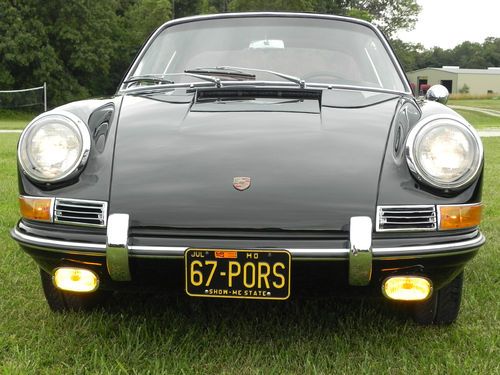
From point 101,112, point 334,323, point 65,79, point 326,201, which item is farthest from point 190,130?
point 65,79

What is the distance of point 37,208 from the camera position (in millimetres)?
1973

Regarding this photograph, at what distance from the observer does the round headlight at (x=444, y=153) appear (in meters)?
1.91

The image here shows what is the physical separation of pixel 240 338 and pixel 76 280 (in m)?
0.66

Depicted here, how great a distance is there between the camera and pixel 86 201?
1907 mm

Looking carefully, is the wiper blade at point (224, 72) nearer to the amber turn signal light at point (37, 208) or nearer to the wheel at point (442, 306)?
the amber turn signal light at point (37, 208)

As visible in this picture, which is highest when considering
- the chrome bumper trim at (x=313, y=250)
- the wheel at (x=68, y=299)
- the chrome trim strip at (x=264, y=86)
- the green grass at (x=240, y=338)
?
the chrome trim strip at (x=264, y=86)

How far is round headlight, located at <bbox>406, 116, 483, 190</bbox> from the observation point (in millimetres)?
1905

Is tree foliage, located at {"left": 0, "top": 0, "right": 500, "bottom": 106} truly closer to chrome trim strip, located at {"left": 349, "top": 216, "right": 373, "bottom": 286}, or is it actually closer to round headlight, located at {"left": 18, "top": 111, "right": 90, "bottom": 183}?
round headlight, located at {"left": 18, "top": 111, "right": 90, "bottom": 183}

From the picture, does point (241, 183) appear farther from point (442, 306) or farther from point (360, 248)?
point (442, 306)

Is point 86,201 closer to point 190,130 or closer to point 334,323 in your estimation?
point 190,130

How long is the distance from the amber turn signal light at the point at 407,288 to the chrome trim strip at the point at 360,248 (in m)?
0.13

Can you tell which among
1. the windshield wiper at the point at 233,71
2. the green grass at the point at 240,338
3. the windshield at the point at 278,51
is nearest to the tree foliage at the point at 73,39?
the windshield at the point at 278,51

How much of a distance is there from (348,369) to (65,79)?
3616cm

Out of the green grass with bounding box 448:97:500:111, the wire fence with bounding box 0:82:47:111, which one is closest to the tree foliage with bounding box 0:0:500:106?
the wire fence with bounding box 0:82:47:111
